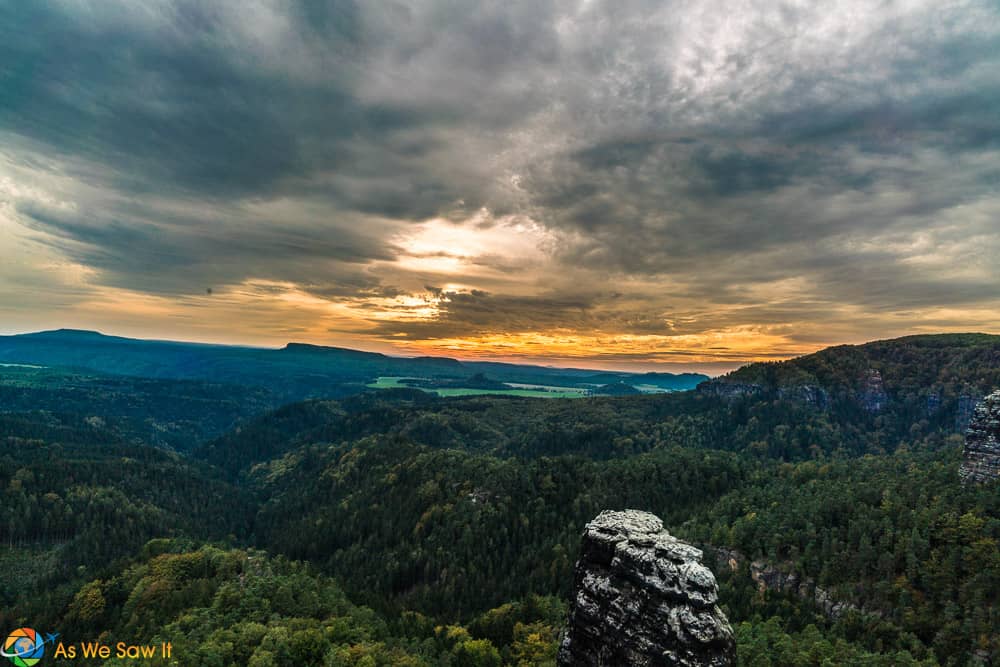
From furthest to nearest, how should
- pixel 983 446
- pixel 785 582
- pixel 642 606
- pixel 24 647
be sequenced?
pixel 983 446
pixel 785 582
pixel 24 647
pixel 642 606

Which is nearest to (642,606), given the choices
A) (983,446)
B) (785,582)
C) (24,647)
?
(785,582)

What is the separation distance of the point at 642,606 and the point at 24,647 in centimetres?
15954

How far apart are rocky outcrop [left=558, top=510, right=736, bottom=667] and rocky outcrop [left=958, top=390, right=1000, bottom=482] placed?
17879cm

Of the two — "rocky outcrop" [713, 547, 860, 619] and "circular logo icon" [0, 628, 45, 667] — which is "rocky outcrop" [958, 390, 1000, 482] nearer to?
"rocky outcrop" [713, 547, 860, 619]

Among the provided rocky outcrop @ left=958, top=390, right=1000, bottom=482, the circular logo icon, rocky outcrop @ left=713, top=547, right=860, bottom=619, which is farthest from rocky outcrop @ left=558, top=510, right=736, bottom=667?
rocky outcrop @ left=958, top=390, right=1000, bottom=482

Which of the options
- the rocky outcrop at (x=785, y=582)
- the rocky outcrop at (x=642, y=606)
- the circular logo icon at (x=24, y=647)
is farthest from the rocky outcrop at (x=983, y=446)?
the circular logo icon at (x=24, y=647)

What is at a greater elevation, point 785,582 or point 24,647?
point 785,582

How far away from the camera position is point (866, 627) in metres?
114

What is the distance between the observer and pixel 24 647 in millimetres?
107875

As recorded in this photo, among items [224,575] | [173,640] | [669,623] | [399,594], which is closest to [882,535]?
[669,623]

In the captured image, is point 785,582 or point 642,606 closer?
point 642,606

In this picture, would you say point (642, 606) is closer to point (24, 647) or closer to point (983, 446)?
point (24, 647)

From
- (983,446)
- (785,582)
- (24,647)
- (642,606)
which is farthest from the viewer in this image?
(983,446)

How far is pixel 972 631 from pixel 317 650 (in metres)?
145
